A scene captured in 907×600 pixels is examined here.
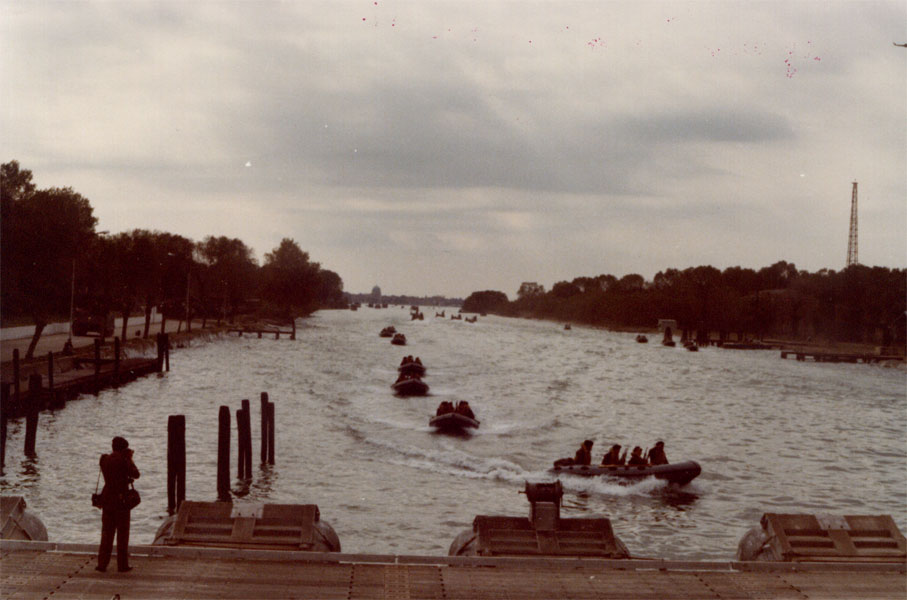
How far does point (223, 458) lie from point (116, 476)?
58.7 feet

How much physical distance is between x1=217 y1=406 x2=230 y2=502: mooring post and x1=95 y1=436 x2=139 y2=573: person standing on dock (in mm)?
17037

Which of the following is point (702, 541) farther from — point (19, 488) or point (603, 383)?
point (603, 383)

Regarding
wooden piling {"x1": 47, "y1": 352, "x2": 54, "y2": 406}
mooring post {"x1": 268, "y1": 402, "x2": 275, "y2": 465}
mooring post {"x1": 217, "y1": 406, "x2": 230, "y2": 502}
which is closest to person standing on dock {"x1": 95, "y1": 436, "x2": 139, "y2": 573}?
mooring post {"x1": 217, "y1": 406, "x2": 230, "y2": 502}

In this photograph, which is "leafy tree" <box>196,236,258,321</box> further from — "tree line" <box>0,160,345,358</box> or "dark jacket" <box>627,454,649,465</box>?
"dark jacket" <box>627,454,649,465</box>

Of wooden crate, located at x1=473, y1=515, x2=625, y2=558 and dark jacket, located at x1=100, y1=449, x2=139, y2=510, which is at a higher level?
dark jacket, located at x1=100, y1=449, x2=139, y2=510

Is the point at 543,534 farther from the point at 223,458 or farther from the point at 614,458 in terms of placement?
the point at 614,458

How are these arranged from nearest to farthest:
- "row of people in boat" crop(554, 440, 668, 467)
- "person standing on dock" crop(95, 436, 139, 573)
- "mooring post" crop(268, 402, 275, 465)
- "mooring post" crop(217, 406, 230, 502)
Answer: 1. "person standing on dock" crop(95, 436, 139, 573)
2. "mooring post" crop(217, 406, 230, 502)
3. "row of people in boat" crop(554, 440, 668, 467)
4. "mooring post" crop(268, 402, 275, 465)

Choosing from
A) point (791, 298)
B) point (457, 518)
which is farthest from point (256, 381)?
point (791, 298)

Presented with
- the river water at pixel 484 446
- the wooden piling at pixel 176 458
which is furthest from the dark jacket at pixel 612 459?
the wooden piling at pixel 176 458

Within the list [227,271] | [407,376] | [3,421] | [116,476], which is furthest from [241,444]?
[227,271]

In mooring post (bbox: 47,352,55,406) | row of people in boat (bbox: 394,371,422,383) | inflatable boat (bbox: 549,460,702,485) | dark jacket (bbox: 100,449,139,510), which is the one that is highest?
dark jacket (bbox: 100,449,139,510)

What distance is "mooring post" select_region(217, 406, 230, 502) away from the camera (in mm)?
30969

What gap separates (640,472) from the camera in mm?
37438

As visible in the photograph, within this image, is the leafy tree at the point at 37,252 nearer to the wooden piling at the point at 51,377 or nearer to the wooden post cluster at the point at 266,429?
the wooden piling at the point at 51,377
